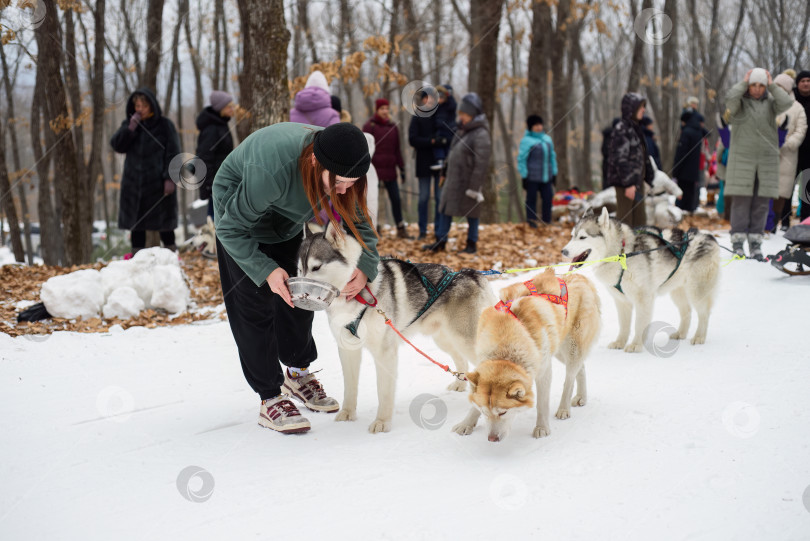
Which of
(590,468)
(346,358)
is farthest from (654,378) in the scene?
(346,358)

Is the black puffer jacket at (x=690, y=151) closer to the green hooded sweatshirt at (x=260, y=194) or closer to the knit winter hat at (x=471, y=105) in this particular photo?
the knit winter hat at (x=471, y=105)

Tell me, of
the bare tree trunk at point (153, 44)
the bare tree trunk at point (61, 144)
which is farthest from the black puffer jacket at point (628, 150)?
the bare tree trunk at point (153, 44)

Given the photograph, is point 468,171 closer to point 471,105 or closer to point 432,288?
point 471,105

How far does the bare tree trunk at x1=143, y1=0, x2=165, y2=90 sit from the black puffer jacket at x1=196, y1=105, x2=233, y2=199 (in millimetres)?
4978

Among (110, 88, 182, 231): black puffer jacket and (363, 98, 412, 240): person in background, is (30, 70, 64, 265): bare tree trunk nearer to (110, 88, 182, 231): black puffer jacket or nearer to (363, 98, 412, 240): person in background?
(110, 88, 182, 231): black puffer jacket

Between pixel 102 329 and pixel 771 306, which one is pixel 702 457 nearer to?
pixel 771 306

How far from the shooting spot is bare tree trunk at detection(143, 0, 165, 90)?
1183 cm

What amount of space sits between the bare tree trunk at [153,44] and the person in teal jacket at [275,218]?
9.89 metres

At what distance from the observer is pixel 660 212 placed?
10086mm

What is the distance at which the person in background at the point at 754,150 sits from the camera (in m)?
6.85

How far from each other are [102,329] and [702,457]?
5169 mm

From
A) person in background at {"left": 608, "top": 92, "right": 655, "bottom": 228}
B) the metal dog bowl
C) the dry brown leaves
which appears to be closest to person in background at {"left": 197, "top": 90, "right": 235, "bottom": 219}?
the dry brown leaves

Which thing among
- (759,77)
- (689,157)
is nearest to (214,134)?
(759,77)

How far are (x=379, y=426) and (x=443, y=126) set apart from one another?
6.76m
